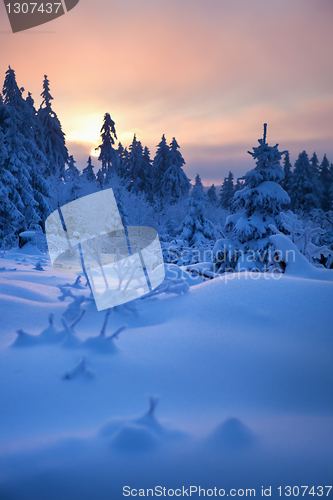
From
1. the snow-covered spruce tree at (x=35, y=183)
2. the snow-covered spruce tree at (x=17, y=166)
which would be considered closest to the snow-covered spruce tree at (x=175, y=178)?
the snow-covered spruce tree at (x=35, y=183)

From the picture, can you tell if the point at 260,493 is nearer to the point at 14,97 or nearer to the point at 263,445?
the point at 263,445

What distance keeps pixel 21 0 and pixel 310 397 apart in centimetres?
609

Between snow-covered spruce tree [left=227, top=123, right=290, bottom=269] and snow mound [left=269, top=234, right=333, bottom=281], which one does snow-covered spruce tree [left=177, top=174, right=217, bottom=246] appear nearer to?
snow-covered spruce tree [left=227, top=123, right=290, bottom=269]

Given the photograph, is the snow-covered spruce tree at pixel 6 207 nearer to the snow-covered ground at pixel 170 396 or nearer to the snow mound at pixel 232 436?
the snow-covered ground at pixel 170 396

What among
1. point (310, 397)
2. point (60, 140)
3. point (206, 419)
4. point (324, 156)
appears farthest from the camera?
point (324, 156)

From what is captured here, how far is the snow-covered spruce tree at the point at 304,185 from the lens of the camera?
1353 inches

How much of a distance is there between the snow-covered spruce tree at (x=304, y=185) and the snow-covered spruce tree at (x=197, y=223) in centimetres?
1997

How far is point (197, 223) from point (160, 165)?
751 inches

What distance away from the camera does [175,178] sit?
112 ft

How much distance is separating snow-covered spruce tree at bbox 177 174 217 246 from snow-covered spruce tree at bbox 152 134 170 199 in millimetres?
16406

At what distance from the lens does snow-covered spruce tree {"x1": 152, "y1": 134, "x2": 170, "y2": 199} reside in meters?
35.8

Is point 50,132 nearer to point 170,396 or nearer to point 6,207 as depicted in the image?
point 6,207

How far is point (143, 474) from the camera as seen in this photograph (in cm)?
108

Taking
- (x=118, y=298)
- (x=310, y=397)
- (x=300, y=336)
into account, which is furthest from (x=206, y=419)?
(x=118, y=298)
